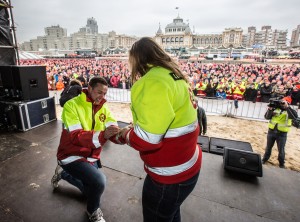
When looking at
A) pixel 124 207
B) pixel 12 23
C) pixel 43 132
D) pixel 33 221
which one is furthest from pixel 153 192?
pixel 12 23

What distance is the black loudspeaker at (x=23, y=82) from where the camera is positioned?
4.55m

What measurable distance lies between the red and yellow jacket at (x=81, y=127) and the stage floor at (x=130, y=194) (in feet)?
2.39

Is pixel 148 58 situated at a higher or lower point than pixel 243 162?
higher

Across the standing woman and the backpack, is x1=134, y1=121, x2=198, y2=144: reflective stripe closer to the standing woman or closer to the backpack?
the standing woman

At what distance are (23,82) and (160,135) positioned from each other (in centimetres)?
475

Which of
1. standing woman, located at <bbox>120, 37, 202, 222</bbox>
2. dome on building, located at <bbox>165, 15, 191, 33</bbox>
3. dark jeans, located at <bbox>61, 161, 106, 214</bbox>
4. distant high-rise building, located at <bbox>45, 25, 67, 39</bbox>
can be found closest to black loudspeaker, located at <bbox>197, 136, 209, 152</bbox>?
dark jeans, located at <bbox>61, 161, 106, 214</bbox>

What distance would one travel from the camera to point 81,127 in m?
1.87

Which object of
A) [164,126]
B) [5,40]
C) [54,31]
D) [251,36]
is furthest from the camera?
[54,31]

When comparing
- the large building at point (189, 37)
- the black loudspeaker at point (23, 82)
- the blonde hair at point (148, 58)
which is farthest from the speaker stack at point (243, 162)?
the large building at point (189, 37)

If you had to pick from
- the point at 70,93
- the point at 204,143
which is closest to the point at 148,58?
the point at 204,143

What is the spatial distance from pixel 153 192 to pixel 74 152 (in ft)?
3.64

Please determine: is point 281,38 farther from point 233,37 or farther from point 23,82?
point 23,82

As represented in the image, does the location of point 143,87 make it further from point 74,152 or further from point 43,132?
point 43,132

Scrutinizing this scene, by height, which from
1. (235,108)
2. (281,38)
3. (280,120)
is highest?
(281,38)
